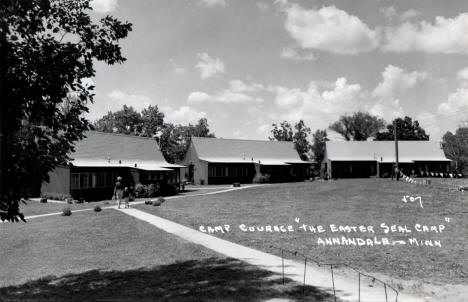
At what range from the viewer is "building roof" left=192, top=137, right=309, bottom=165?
56.5m

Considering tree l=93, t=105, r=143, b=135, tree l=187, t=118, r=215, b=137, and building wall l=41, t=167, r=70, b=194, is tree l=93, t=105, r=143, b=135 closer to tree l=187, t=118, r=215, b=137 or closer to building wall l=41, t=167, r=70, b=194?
tree l=187, t=118, r=215, b=137

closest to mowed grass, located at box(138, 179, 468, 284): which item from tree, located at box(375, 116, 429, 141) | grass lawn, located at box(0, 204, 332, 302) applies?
grass lawn, located at box(0, 204, 332, 302)

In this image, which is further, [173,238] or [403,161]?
[403,161]

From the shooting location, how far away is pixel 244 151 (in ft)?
197

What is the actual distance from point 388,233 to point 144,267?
989cm

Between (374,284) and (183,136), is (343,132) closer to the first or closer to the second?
(183,136)

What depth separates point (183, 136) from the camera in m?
79.1

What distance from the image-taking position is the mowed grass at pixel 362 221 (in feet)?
40.5

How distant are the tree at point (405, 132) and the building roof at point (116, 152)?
222 feet

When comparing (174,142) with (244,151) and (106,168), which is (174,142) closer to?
(244,151)

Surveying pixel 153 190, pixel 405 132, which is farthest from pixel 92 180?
pixel 405 132

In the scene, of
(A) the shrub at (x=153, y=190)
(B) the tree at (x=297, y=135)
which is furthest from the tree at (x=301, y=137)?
(A) the shrub at (x=153, y=190)

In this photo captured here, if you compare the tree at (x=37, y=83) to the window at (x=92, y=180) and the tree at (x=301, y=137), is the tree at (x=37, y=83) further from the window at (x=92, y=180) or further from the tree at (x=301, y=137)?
the tree at (x=301, y=137)

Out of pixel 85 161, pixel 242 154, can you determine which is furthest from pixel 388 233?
pixel 242 154
